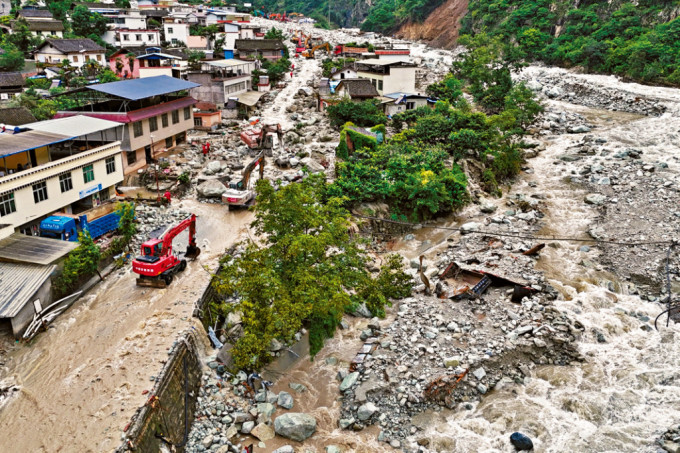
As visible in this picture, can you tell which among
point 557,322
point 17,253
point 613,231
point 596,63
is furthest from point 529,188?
point 596,63

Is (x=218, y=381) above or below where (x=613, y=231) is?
below

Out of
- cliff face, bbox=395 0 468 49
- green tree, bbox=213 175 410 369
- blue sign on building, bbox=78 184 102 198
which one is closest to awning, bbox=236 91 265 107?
blue sign on building, bbox=78 184 102 198

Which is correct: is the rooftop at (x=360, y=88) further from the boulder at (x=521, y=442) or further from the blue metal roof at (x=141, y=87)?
the boulder at (x=521, y=442)

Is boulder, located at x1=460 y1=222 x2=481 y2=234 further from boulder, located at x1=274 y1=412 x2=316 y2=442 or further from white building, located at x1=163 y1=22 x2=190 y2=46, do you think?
white building, located at x1=163 y1=22 x2=190 y2=46

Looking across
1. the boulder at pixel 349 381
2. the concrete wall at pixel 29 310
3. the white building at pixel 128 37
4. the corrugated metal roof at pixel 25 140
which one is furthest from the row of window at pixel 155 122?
the white building at pixel 128 37

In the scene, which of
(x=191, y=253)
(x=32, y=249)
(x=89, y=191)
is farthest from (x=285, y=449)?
(x=89, y=191)

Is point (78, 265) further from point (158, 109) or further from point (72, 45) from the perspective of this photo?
point (72, 45)

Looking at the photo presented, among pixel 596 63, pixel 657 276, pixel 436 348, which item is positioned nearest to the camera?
pixel 436 348

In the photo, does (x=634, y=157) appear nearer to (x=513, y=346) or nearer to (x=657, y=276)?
(x=657, y=276)
